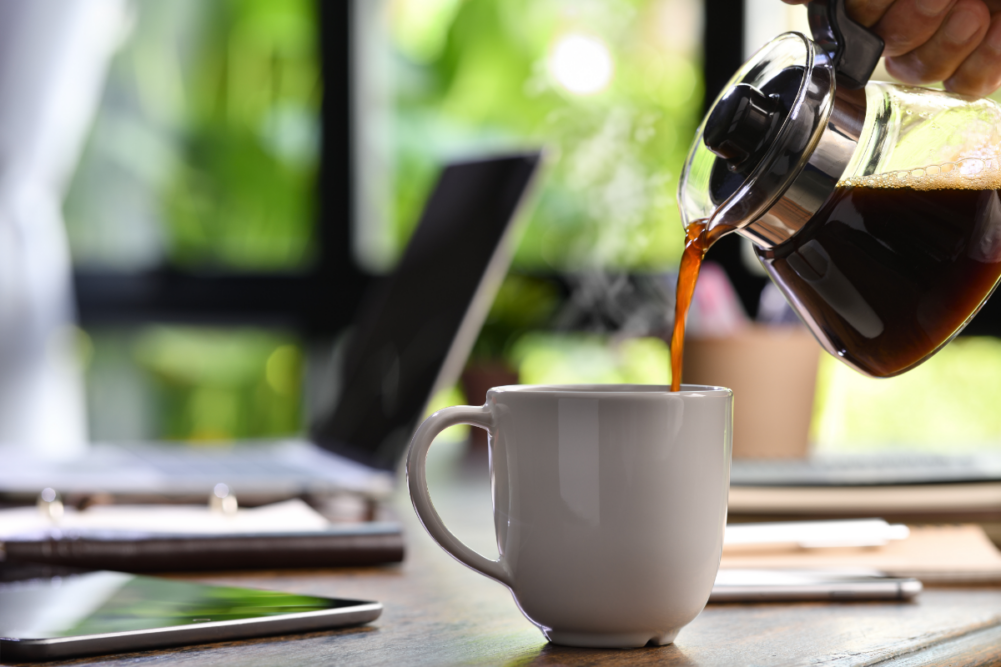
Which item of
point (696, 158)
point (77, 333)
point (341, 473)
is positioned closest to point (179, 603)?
point (696, 158)

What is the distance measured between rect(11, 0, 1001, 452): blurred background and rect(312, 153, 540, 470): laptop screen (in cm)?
109

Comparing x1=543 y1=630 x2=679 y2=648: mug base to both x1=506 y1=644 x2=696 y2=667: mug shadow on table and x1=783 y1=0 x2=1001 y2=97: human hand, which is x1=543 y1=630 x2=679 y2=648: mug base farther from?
x1=783 y1=0 x2=1001 y2=97: human hand

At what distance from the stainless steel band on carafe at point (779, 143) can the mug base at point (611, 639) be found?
0.20 metres

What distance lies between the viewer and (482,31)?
248cm

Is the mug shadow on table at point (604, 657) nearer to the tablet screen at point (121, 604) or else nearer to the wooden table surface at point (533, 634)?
the wooden table surface at point (533, 634)

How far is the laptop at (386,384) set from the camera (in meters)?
0.91

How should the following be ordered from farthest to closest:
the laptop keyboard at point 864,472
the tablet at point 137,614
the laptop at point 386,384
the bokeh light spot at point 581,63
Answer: the bokeh light spot at point 581,63
the laptop at point 386,384
the laptop keyboard at point 864,472
the tablet at point 137,614

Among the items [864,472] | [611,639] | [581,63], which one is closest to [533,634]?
[611,639]

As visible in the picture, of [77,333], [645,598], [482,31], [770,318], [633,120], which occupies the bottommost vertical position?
[645,598]

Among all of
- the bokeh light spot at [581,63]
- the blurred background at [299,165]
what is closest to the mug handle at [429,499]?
the blurred background at [299,165]

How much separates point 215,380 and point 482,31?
1114 mm

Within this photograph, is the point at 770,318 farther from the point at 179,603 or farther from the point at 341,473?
the point at 179,603

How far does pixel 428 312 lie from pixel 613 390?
A: 1.86 feet

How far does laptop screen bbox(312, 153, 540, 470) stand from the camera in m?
0.96
